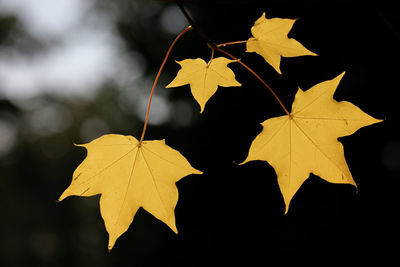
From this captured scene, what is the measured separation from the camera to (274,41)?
2.27 ft

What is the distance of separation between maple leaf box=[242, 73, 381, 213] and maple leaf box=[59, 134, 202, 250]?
0.61ft

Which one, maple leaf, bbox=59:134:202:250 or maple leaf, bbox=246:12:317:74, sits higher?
maple leaf, bbox=246:12:317:74

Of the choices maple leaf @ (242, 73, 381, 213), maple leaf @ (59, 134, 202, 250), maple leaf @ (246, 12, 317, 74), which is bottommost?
maple leaf @ (242, 73, 381, 213)

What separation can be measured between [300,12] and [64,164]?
11.3 m

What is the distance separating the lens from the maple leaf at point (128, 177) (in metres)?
0.68

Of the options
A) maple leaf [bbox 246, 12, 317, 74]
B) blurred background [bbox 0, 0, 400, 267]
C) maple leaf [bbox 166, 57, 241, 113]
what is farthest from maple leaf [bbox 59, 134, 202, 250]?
blurred background [bbox 0, 0, 400, 267]

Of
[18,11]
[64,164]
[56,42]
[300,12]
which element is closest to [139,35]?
[300,12]

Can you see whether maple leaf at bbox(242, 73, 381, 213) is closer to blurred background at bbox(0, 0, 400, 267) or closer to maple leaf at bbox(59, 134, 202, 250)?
maple leaf at bbox(59, 134, 202, 250)

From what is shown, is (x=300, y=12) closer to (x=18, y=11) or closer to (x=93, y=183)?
(x=93, y=183)

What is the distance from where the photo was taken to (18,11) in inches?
411

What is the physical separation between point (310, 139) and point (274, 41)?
0.77 feet

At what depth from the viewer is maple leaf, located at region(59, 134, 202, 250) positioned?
26.9 inches

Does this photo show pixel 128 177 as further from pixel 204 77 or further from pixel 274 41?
pixel 274 41

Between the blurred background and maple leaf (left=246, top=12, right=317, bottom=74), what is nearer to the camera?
maple leaf (left=246, top=12, right=317, bottom=74)
